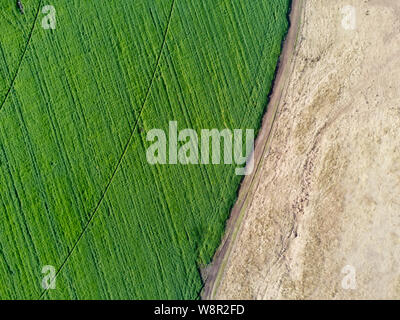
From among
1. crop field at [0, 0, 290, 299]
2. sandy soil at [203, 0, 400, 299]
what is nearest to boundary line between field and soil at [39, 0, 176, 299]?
→ crop field at [0, 0, 290, 299]

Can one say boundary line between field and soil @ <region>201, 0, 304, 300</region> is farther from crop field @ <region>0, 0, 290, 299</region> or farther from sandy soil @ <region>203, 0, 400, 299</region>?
crop field @ <region>0, 0, 290, 299</region>

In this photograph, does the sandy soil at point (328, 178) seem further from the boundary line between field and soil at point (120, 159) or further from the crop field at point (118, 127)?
the boundary line between field and soil at point (120, 159)

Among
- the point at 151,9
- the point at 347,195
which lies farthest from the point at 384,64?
the point at 151,9

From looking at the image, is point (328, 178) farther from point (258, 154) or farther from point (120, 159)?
point (120, 159)

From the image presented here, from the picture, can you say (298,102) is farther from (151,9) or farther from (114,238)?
(114,238)

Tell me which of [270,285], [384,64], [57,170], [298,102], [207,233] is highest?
[384,64]

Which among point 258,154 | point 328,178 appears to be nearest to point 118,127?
point 258,154
